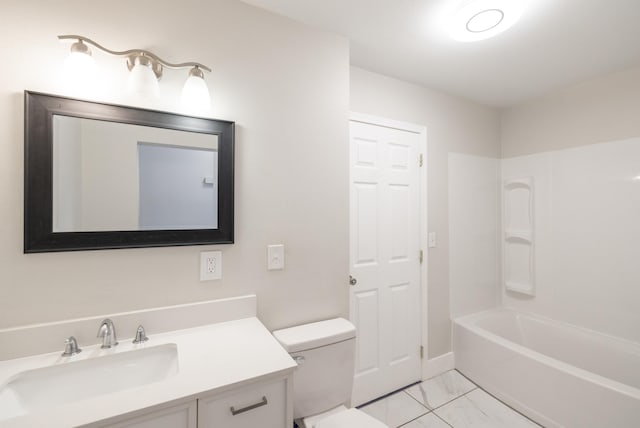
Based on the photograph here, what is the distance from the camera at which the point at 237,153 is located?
1332 millimetres

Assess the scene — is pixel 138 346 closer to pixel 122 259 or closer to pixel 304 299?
pixel 122 259

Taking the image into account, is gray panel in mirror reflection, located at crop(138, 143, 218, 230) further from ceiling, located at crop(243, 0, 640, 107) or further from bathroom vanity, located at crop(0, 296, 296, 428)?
ceiling, located at crop(243, 0, 640, 107)

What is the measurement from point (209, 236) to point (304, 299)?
0.62 m

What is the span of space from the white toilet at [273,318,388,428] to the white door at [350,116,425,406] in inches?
20.6

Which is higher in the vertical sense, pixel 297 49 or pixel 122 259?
pixel 297 49

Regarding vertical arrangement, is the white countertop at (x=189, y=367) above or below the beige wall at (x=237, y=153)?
below

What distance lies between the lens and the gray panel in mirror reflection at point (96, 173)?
3.36 feet

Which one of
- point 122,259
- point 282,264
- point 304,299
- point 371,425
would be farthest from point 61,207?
point 371,425

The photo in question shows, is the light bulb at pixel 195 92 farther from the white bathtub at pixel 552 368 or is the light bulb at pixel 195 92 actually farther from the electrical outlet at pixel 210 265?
the white bathtub at pixel 552 368

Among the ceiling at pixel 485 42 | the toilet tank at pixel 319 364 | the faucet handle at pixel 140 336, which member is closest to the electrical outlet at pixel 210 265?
the faucet handle at pixel 140 336

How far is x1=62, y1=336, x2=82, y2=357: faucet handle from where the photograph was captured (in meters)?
0.99

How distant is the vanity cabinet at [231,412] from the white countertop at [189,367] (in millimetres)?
32

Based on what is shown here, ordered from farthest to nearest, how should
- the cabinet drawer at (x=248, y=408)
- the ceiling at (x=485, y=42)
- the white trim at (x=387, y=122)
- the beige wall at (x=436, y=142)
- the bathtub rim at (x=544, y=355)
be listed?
the beige wall at (x=436, y=142) < the white trim at (x=387, y=122) < the bathtub rim at (x=544, y=355) < the ceiling at (x=485, y=42) < the cabinet drawer at (x=248, y=408)

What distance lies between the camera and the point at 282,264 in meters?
1.43
